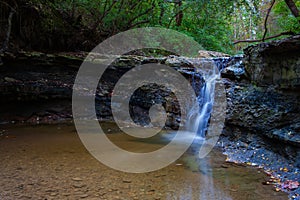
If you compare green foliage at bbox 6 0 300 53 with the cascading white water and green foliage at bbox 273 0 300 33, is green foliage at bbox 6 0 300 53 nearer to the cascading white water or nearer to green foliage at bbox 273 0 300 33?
green foliage at bbox 273 0 300 33

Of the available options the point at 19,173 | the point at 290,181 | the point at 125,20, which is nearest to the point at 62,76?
the point at 125,20

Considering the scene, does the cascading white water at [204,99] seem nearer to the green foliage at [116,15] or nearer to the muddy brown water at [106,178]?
the muddy brown water at [106,178]

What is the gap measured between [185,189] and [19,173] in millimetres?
1883

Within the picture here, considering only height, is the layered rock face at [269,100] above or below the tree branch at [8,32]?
below

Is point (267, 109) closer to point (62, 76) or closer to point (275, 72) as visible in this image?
point (275, 72)

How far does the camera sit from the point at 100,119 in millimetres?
6711

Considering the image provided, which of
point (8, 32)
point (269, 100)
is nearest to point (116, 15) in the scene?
point (8, 32)

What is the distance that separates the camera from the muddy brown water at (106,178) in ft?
8.01

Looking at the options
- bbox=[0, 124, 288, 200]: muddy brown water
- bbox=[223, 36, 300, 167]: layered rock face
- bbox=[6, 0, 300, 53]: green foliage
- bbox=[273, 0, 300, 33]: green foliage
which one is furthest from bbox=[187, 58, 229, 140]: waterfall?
bbox=[273, 0, 300, 33]: green foliage

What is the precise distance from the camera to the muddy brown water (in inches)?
96.1

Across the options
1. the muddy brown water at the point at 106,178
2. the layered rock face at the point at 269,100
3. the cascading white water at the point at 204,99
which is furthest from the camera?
the cascading white water at the point at 204,99

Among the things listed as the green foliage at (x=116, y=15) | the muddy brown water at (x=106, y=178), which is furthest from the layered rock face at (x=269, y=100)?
the green foliage at (x=116, y=15)

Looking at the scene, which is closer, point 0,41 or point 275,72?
point 275,72

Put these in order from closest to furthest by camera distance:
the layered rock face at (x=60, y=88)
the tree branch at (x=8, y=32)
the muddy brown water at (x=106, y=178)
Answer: the muddy brown water at (x=106, y=178)
the tree branch at (x=8, y=32)
the layered rock face at (x=60, y=88)
